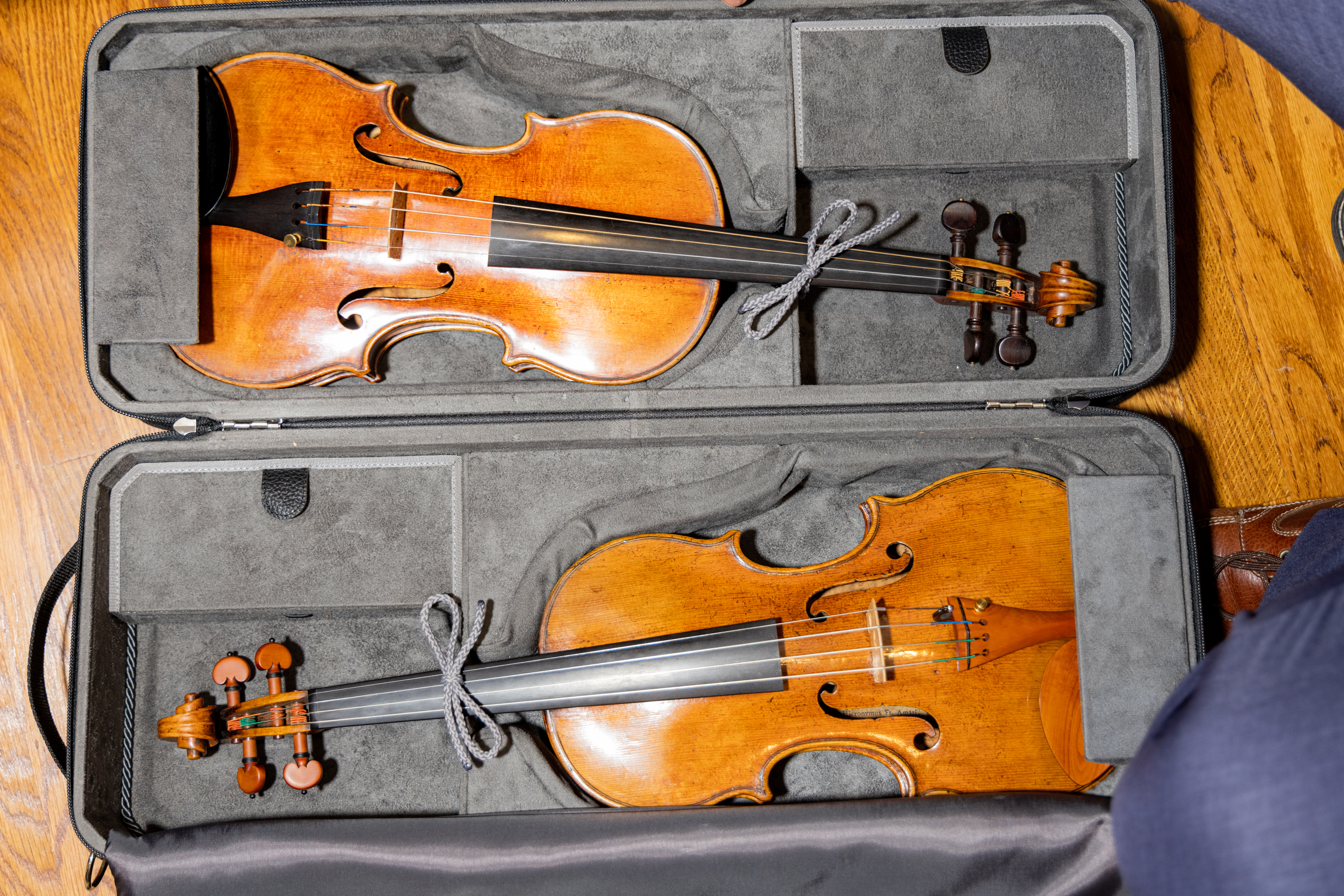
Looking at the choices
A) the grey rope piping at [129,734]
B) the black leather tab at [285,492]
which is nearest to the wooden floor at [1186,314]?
the grey rope piping at [129,734]

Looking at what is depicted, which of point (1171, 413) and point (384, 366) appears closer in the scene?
point (384, 366)

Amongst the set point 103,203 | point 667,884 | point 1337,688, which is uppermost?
point 103,203

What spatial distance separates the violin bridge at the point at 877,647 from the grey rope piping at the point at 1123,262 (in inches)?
29.8

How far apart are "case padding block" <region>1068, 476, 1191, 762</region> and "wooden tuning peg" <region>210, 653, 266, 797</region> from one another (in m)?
1.52

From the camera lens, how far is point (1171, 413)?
193 centimetres

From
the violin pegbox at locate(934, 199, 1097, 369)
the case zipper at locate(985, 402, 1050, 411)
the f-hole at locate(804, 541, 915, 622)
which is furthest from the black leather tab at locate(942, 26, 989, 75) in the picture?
the f-hole at locate(804, 541, 915, 622)

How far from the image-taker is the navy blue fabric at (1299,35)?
3.93ft

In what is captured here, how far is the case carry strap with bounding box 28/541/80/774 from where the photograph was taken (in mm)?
1629

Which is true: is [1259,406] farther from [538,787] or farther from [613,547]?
[538,787]

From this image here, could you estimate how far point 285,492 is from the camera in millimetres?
1661

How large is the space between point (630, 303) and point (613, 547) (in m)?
0.46

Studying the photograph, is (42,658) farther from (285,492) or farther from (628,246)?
(628,246)

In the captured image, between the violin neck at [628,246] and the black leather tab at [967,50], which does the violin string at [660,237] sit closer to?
the violin neck at [628,246]

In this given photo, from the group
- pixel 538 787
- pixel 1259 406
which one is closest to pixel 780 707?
pixel 538 787
